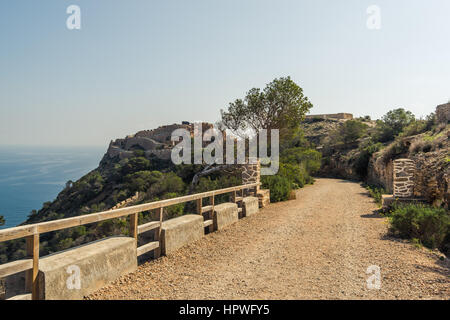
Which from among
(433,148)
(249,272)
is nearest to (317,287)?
(249,272)

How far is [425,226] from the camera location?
21.1 ft

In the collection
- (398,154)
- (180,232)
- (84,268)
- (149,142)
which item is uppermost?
(149,142)

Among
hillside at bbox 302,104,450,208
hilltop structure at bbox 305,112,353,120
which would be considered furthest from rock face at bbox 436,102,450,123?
hilltop structure at bbox 305,112,353,120

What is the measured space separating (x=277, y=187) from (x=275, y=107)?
28.0 ft

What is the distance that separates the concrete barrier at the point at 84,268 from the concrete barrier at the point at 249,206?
5.36 metres

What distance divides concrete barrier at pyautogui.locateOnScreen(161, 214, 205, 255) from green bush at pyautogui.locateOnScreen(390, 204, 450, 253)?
15.3 feet

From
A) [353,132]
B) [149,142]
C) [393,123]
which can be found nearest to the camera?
[393,123]

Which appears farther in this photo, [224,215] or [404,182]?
[404,182]

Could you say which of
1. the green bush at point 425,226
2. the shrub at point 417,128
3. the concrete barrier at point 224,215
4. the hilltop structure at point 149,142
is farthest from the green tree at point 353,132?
the concrete barrier at point 224,215

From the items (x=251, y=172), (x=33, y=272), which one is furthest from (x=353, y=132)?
(x=33, y=272)

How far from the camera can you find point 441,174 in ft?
28.3

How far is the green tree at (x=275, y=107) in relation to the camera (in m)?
19.6

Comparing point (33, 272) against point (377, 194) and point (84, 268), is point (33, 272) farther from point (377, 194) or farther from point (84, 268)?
point (377, 194)
